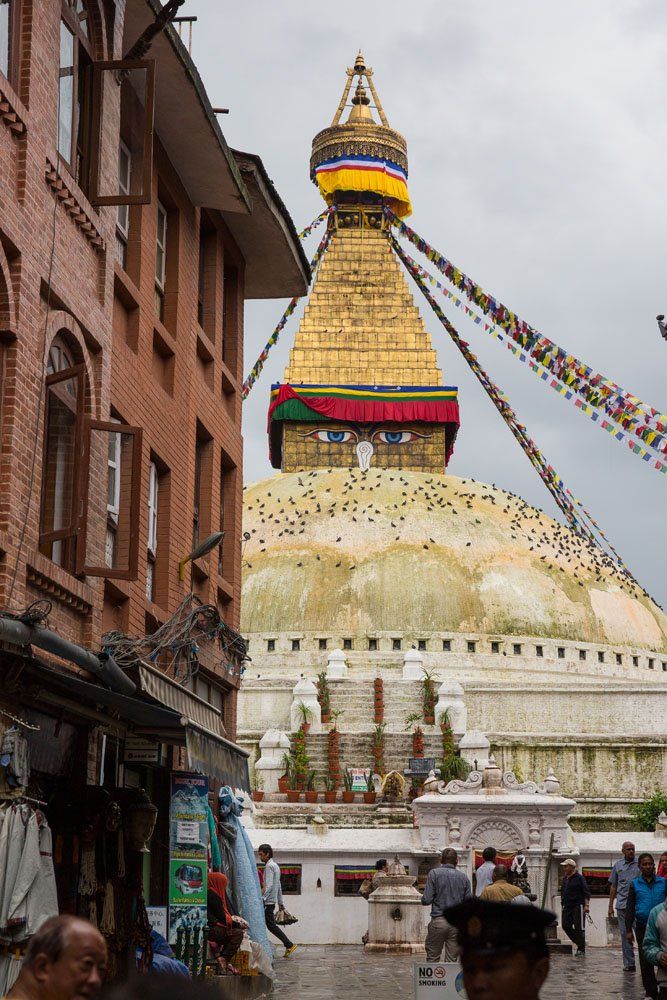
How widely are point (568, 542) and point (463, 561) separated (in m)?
4.82

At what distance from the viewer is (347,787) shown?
3606cm

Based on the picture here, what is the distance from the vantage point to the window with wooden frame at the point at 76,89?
13.6 meters

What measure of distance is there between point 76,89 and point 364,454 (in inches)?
1825

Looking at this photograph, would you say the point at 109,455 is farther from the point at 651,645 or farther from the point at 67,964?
the point at 651,645

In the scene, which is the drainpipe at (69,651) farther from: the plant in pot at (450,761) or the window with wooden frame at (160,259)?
the plant in pot at (450,761)

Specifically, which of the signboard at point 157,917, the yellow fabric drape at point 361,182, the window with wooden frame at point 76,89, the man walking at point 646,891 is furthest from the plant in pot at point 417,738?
the yellow fabric drape at point 361,182

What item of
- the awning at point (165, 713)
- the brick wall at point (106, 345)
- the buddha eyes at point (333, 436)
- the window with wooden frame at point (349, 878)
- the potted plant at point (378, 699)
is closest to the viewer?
the awning at point (165, 713)

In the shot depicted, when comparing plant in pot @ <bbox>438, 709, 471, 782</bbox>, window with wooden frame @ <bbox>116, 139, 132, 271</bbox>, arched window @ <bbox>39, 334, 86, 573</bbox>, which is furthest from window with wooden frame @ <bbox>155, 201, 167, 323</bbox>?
plant in pot @ <bbox>438, 709, 471, 782</bbox>

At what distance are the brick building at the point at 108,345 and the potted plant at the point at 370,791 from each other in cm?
1398

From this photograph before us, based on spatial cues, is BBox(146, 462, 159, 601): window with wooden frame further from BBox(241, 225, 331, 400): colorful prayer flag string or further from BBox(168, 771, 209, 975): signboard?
BBox(241, 225, 331, 400): colorful prayer flag string

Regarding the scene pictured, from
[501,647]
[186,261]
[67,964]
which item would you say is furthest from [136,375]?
[501,647]

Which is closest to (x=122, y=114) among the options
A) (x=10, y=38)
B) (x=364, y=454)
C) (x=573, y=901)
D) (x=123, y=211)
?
(x=123, y=211)

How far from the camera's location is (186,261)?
1820 cm

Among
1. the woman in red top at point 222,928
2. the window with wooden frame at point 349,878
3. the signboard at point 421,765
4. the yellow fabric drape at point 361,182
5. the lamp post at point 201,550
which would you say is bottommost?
the woman in red top at point 222,928
